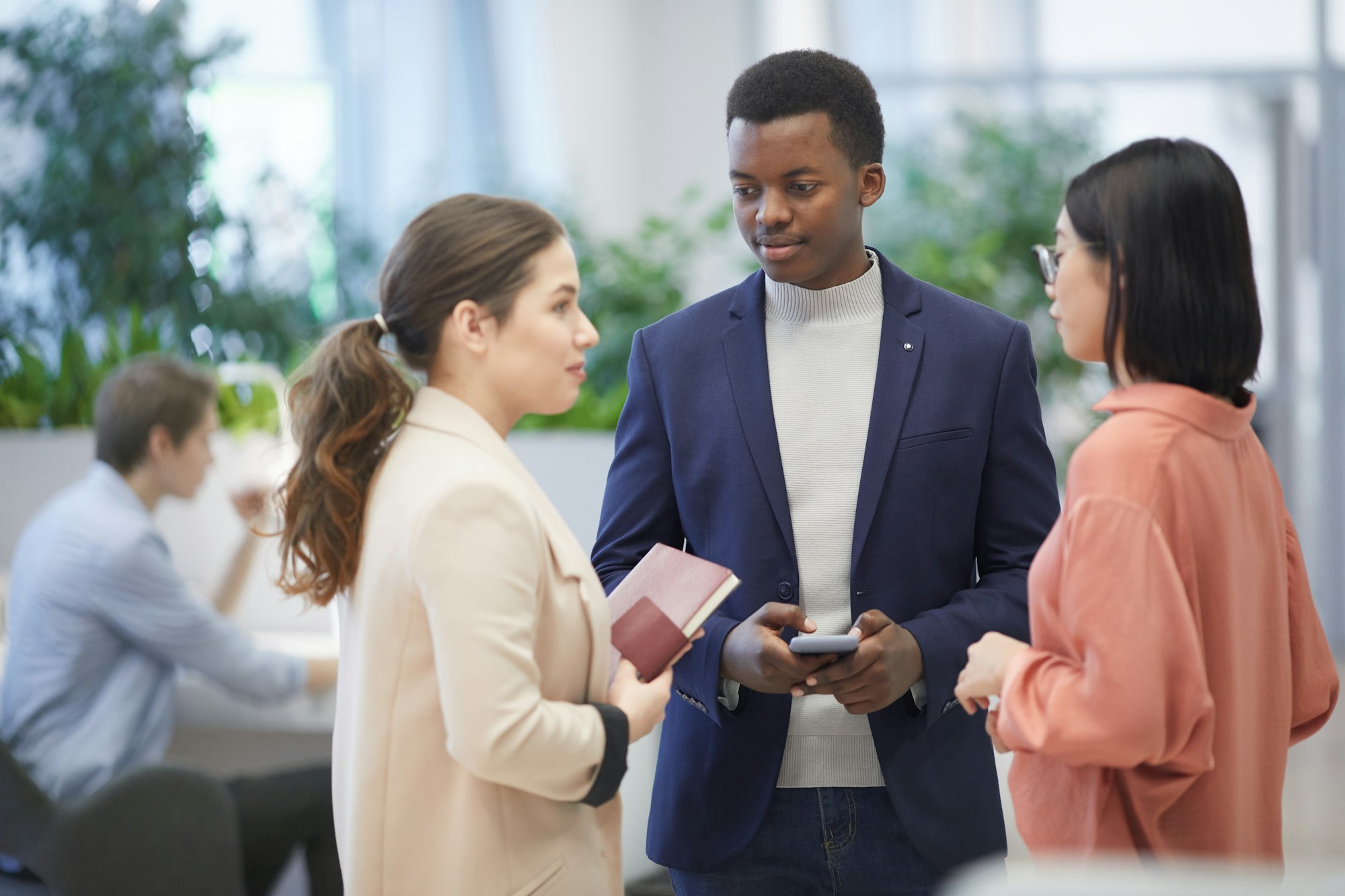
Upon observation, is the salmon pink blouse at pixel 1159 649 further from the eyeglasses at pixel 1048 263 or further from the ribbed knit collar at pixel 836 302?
the ribbed knit collar at pixel 836 302

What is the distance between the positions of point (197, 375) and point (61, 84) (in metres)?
2.34

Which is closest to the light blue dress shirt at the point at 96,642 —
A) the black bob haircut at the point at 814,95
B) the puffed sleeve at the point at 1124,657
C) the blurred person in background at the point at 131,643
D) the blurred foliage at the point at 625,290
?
Answer: the blurred person in background at the point at 131,643

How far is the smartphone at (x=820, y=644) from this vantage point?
1.38 metres

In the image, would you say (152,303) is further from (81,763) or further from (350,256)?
(81,763)

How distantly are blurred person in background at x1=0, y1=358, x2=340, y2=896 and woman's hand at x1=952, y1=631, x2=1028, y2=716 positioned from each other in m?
2.04

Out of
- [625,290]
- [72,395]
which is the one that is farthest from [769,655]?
[72,395]

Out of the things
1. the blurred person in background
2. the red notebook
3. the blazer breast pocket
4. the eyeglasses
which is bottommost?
the blurred person in background

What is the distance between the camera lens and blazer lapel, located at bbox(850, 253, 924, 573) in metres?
1.55

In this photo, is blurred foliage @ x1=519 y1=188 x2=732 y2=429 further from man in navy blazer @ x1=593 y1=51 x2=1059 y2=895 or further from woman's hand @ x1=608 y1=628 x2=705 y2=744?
woman's hand @ x1=608 y1=628 x2=705 y2=744

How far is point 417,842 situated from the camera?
132 cm

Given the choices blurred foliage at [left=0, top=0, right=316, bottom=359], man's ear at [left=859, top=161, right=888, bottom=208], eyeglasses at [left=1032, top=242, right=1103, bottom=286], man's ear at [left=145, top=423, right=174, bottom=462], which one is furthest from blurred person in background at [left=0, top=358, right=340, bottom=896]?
eyeglasses at [left=1032, top=242, right=1103, bottom=286]

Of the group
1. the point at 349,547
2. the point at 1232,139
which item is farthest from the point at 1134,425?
the point at 1232,139

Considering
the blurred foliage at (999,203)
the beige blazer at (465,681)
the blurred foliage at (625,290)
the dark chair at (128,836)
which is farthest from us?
the blurred foliage at (999,203)

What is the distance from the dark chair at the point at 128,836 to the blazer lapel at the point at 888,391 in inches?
67.7
